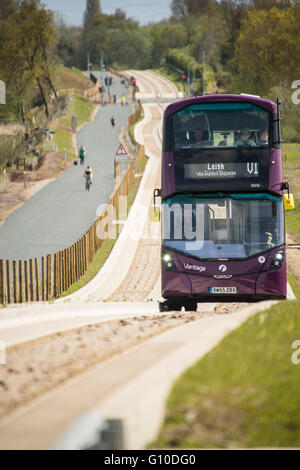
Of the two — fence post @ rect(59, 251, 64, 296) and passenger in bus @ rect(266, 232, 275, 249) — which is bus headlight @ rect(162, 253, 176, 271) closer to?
passenger in bus @ rect(266, 232, 275, 249)

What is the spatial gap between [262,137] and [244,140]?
40cm

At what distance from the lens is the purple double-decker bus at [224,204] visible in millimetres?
14812

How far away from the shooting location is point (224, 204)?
14.9 metres

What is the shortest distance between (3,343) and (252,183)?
7507 millimetres

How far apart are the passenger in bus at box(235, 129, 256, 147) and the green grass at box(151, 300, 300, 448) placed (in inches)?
297

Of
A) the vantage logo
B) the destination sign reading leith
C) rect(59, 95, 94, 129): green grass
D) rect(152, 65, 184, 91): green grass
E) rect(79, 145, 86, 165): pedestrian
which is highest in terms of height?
rect(152, 65, 184, 91): green grass

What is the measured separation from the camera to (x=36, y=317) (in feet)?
39.4

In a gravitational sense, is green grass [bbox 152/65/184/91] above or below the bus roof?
above

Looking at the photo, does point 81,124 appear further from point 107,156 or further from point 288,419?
point 288,419

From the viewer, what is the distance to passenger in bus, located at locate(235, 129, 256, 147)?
1497cm

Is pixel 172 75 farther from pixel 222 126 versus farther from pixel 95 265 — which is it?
pixel 222 126

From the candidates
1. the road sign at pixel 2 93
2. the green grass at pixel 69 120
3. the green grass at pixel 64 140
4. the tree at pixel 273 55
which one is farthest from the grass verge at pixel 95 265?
the tree at pixel 273 55

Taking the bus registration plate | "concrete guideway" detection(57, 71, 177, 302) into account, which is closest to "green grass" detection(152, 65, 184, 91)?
"concrete guideway" detection(57, 71, 177, 302)
